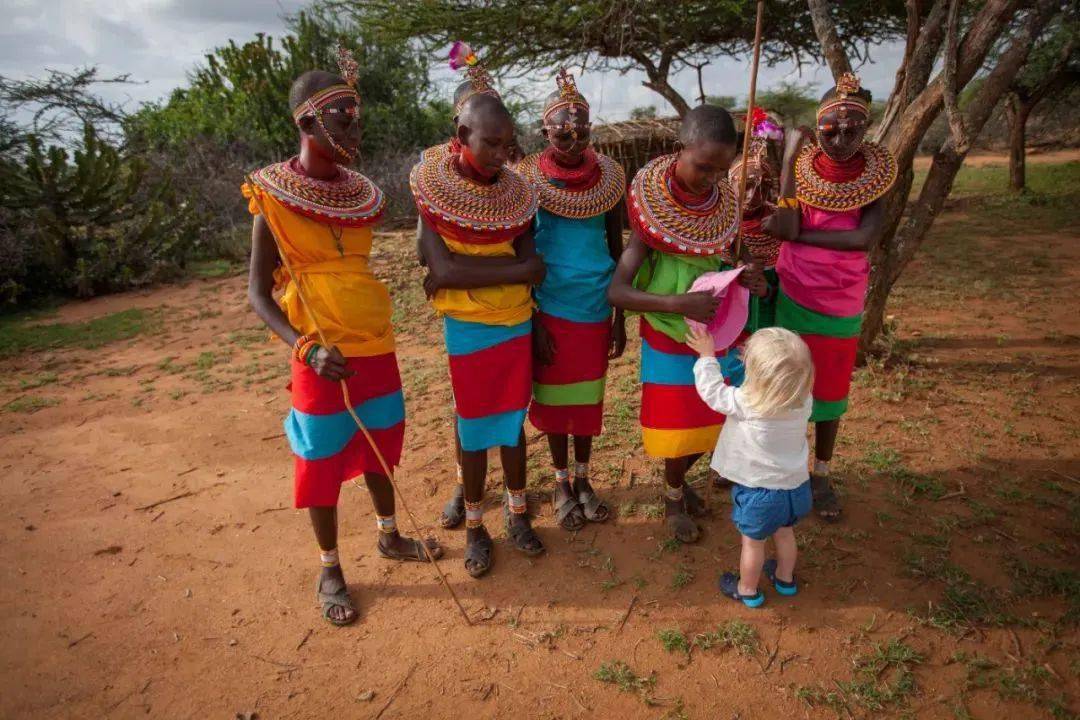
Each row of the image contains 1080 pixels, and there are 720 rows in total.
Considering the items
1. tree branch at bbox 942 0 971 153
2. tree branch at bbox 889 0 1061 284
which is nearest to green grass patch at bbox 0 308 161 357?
tree branch at bbox 889 0 1061 284

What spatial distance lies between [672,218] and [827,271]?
3.05ft

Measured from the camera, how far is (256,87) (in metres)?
13.6

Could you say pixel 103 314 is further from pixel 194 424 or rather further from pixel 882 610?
pixel 882 610

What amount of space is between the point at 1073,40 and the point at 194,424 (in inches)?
536

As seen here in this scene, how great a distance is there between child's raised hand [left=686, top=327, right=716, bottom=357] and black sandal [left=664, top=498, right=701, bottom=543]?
2.91 feet

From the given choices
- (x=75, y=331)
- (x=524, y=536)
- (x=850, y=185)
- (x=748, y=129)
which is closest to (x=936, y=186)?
(x=850, y=185)

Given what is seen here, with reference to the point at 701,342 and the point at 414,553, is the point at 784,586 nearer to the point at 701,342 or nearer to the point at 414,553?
the point at 701,342

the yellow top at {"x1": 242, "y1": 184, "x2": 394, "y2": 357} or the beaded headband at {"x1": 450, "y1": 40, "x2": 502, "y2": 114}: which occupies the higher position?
the beaded headband at {"x1": 450, "y1": 40, "x2": 502, "y2": 114}

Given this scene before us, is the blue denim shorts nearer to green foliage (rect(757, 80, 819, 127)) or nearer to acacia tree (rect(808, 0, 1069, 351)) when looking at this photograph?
acacia tree (rect(808, 0, 1069, 351))

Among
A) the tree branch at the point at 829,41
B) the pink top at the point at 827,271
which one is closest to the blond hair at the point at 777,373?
the pink top at the point at 827,271

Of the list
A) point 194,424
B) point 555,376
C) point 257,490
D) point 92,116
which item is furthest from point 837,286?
point 92,116

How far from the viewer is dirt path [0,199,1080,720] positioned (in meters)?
2.26

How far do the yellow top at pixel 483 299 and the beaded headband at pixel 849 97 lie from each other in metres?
1.52

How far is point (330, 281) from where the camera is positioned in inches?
93.1
